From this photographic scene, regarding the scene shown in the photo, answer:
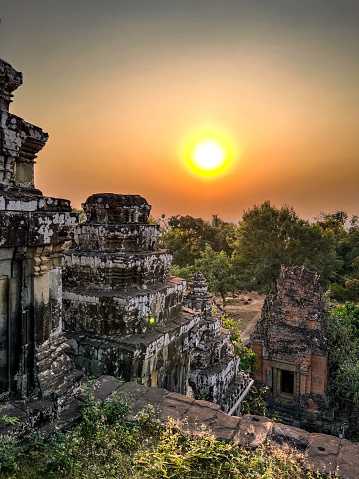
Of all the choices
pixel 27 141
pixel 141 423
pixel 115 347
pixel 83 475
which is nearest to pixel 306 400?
pixel 115 347

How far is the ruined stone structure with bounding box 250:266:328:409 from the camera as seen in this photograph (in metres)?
11.4

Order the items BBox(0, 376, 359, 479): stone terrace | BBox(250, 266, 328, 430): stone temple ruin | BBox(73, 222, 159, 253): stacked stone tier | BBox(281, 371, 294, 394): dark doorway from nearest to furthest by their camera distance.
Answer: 1. BBox(0, 376, 359, 479): stone terrace
2. BBox(73, 222, 159, 253): stacked stone tier
3. BBox(250, 266, 328, 430): stone temple ruin
4. BBox(281, 371, 294, 394): dark doorway

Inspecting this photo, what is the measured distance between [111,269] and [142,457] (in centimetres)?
285

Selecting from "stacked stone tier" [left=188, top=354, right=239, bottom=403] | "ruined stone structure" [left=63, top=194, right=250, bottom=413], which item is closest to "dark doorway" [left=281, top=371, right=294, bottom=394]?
"stacked stone tier" [left=188, top=354, right=239, bottom=403]

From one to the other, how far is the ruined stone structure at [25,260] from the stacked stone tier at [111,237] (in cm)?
181

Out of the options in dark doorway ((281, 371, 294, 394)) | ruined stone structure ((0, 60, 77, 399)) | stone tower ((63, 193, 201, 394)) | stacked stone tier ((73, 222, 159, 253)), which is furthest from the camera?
dark doorway ((281, 371, 294, 394))

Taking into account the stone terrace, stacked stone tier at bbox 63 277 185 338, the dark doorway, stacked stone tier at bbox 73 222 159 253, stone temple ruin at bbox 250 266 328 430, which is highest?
stacked stone tier at bbox 73 222 159 253

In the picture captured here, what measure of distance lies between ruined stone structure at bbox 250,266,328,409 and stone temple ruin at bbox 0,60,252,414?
423cm

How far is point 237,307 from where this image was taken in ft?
88.6

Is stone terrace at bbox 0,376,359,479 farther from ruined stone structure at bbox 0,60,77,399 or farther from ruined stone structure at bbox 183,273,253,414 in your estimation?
ruined stone structure at bbox 183,273,253,414

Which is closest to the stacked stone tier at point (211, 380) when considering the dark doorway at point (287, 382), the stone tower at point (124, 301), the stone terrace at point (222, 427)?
the stone tower at point (124, 301)

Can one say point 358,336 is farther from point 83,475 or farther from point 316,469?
point 83,475

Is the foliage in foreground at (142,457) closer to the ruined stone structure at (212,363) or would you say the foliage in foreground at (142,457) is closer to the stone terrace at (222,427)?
the stone terrace at (222,427)

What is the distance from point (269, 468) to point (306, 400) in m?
10.4
